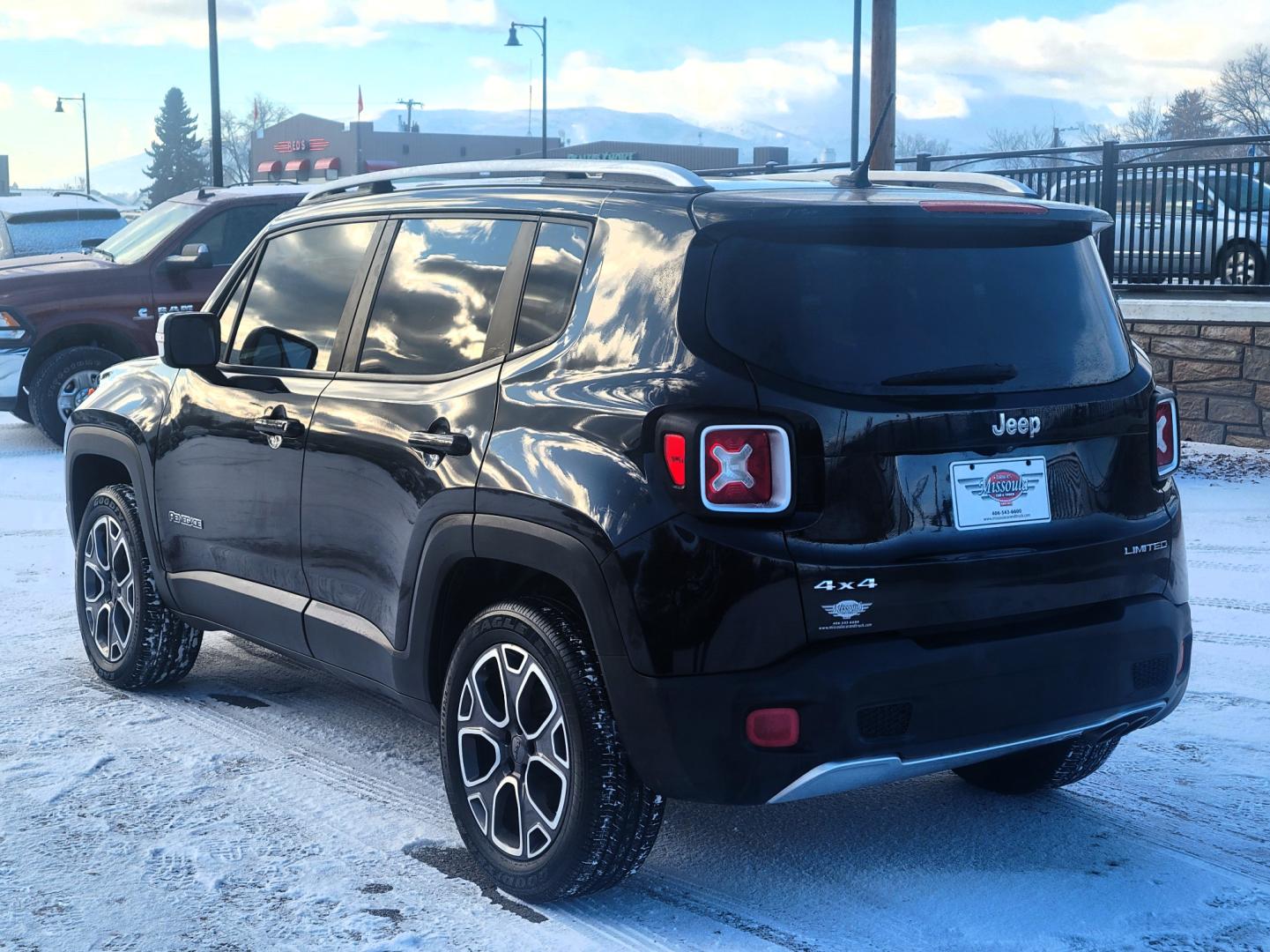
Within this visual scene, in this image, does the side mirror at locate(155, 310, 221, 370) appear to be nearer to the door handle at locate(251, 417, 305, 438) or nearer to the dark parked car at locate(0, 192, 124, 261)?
the door handle at locate(251, 417, 305, 438)

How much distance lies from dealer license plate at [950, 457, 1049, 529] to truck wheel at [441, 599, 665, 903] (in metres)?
0.95

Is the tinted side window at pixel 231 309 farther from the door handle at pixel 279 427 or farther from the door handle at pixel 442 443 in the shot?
the door handle at pixel 442 443

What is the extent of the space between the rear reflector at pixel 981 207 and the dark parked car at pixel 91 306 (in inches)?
379

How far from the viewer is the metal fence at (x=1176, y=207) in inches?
480

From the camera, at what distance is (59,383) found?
12742 mm

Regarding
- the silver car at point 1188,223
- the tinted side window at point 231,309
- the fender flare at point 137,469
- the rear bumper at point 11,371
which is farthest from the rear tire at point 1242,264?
the rear bumper at point 11,371

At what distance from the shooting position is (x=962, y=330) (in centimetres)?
360

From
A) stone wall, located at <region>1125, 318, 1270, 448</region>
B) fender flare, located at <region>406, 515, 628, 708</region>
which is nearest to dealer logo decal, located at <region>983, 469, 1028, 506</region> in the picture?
fender flare, located at <region>406, 515, 628, 708</region>

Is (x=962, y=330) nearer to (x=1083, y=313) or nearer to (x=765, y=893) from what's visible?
(x=1083, y=313)

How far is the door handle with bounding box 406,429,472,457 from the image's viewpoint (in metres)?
3.88

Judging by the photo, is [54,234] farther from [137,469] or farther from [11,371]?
[137,469]

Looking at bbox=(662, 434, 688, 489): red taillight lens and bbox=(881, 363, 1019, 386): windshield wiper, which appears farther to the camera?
bbox=(881, 363, 1019, 386): windshield wiper

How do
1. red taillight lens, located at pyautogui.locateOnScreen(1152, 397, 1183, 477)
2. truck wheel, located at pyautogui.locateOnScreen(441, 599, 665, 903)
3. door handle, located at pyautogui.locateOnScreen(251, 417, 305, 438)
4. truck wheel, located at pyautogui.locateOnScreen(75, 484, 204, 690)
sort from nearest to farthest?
truck wheel, located at pyautogui.locateOnScreen(441, 599, 665, 903) < red taillight lens, located at pyautogui.locateOnScreen(1152, 397, 1183, 477) < door handle, located at pyautogui.locateOnScreen(251, 417, 305, 438) < truck wheel, located at pyautogui.locateOnScreen(75, 484, 204, 690)

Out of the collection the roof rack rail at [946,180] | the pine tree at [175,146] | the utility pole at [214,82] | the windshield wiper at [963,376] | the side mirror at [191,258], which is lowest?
the windshield wiper at [963,376]
